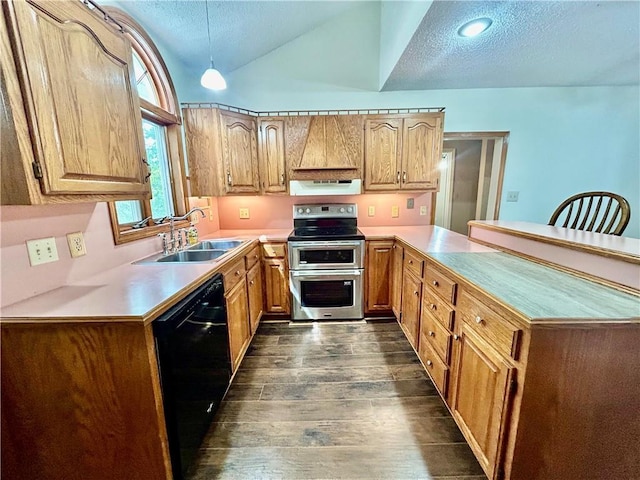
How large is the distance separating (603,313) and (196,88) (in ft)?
11.3

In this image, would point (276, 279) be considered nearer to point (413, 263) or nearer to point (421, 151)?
point (413, 263)

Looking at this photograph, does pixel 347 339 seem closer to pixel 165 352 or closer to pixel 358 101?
pixel 165 352

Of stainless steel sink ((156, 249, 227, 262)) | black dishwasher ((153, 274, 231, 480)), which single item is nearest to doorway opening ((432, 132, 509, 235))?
stainless steel sink ((156, 249, 227, 262))

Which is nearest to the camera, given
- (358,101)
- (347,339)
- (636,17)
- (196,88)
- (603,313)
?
(603,313)

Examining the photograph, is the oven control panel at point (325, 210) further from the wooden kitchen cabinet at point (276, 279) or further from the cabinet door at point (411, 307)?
the cabinet door at point (411, 307)

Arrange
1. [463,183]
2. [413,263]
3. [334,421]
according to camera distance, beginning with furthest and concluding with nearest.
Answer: [463,183] < [413,263] < [334,421]

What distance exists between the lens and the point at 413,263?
2.11 metres

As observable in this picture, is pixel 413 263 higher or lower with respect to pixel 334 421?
higher

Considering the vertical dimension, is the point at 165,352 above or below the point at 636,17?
below

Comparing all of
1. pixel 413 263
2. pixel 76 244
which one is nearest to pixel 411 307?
pixel 413 263

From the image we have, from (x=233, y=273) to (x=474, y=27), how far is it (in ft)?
8.10

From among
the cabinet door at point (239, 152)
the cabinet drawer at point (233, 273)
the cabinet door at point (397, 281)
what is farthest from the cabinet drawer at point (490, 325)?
the cabinet door at point (239, 152)

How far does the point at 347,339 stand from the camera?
94.4 inches

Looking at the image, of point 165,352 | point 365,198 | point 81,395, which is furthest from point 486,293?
point 365,198
